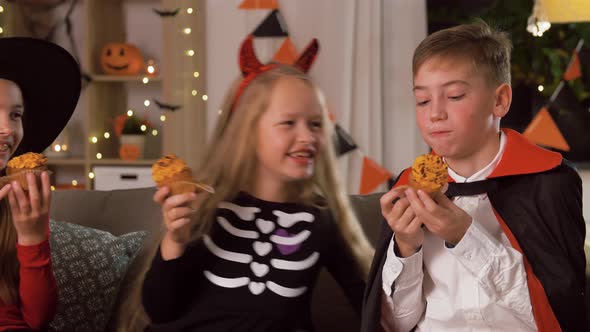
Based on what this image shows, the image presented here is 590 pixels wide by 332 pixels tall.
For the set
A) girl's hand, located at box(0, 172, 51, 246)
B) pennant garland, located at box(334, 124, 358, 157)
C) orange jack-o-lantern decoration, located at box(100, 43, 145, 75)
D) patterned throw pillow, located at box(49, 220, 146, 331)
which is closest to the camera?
girl's hand, located at box(0, 172, 51, 246)

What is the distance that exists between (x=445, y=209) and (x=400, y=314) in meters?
0.30

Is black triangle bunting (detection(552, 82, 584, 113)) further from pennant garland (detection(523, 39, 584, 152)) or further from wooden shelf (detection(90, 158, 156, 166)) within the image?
wooden shelf (detection(90, 158, 156, 166))

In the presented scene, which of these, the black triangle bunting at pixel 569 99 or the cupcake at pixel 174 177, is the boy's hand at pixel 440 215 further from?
the black triangle bunting at pixel 569 99

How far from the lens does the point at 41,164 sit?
1748mm

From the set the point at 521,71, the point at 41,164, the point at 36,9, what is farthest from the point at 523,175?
the point at 36,9

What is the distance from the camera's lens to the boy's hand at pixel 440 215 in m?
1.43

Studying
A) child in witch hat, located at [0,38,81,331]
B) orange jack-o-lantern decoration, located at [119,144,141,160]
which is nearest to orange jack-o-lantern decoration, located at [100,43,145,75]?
orange jack-o-lantern decoration, located at [119,144,141,160]

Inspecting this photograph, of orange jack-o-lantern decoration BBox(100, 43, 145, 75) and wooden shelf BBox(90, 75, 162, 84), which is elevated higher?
orange jack-o-lantern decoration BBox(100, 43, 145, 75)

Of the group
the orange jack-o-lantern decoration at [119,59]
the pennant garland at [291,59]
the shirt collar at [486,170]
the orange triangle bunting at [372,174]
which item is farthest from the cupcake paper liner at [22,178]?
the orange jack-o-lantern decoration at [119,59]

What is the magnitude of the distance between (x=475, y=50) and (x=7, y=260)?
1.22m

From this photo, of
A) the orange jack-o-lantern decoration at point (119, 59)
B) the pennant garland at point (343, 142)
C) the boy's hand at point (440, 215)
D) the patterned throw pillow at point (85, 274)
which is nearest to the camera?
the boy's hand at point (440, 215)

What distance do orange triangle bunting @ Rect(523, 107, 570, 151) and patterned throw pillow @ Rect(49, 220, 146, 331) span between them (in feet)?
8.18

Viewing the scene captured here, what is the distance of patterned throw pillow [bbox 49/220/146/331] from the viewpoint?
2.14m

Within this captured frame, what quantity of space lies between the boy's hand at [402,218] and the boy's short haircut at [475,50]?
295 millimetres
